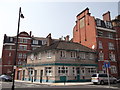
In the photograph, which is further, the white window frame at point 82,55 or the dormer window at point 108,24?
the dormer window at point 108,24

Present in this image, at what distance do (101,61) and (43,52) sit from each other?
45.0 feet

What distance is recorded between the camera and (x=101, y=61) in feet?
103

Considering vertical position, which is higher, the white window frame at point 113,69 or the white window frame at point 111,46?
the white window frame at point 111,46

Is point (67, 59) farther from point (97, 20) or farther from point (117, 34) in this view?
point (117, 34)

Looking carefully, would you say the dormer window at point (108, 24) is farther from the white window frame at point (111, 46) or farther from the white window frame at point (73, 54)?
the white window frame at point (73, 54)

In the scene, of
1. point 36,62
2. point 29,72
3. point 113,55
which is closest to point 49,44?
point 36,62

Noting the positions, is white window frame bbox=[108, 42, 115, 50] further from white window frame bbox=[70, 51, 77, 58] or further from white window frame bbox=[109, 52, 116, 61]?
white window frame bbox=[70, 51, 77, 58]

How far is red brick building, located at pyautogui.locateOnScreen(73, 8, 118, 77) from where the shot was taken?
31.7 metres

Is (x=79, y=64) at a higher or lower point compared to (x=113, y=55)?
lower

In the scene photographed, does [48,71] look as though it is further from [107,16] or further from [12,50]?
[12,50]

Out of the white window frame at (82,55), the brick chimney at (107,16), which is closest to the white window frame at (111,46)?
the brick chimney at (107,16)

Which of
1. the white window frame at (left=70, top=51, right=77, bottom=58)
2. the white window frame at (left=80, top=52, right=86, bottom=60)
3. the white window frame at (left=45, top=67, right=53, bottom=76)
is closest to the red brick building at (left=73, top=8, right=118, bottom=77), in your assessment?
the white window frame at (left=80, top=52, right=86, bottom=60)

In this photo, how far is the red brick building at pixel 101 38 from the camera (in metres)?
31.7

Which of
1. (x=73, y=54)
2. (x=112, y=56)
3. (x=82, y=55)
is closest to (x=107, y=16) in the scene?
(x=112, y=56)
